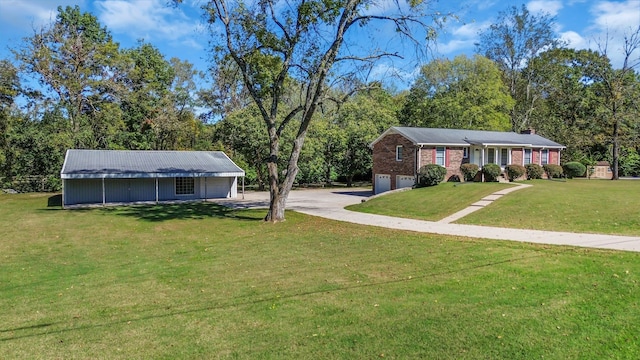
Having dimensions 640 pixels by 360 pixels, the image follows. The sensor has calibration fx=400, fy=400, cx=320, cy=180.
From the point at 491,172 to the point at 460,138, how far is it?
3.22 m

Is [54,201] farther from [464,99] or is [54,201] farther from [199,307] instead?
[464,99]

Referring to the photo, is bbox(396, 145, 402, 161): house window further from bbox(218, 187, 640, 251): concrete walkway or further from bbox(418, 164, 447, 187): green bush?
bbox(218, 187, 640, 251): concrete walkway

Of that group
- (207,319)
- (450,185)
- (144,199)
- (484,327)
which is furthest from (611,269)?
(144,199)

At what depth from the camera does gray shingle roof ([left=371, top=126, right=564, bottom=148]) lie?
26.4 meters

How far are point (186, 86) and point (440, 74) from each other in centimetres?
2892

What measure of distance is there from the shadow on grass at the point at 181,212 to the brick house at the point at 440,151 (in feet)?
38.1

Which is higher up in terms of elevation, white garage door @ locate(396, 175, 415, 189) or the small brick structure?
the small brick structure

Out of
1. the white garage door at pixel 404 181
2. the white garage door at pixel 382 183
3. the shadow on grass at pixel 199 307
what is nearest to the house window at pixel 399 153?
the white garage door at pixel 404 181

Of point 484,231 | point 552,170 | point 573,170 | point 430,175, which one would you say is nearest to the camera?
point 484,231

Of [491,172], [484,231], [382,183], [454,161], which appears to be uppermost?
[454,161]

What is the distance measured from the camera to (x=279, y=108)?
35.9 m

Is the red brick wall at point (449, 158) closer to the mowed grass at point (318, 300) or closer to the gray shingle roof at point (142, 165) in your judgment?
the gray shingle roof at point (142, 165)

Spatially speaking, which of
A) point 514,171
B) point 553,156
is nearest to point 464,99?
point 553,156

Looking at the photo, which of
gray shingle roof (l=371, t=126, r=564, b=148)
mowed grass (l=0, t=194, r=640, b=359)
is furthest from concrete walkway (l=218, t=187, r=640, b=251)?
gray shingle roof (l=371, t=126, r=564, b=148)
